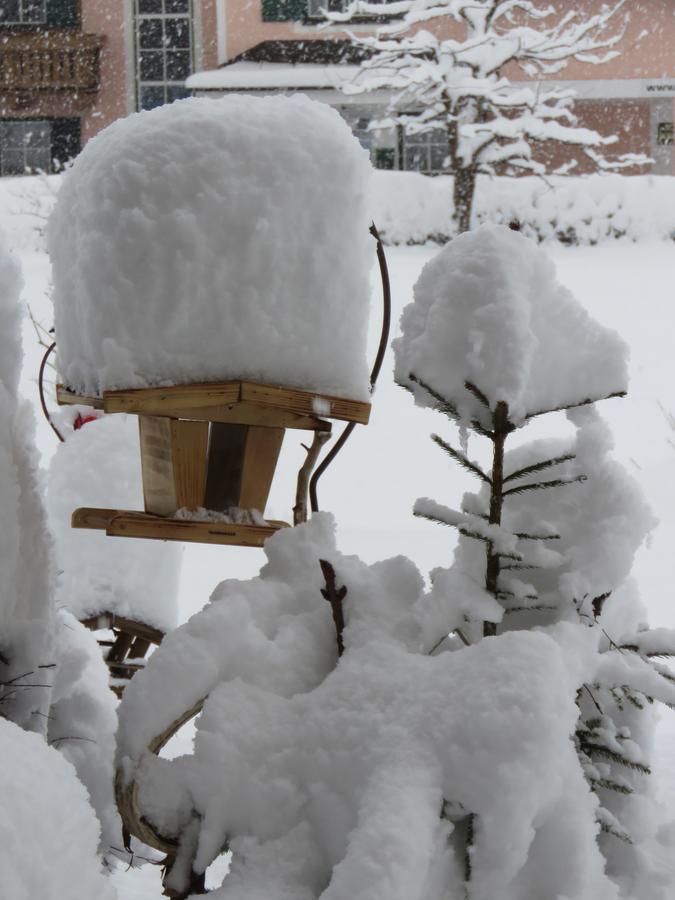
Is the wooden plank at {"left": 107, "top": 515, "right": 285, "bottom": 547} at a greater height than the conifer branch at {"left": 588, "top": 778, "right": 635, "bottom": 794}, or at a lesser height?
greater

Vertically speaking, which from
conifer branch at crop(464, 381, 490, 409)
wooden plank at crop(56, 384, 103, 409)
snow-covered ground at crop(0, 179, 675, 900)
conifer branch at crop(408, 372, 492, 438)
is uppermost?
conifer branch at crop(464, 381, 490, 409)

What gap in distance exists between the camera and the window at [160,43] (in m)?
8.93

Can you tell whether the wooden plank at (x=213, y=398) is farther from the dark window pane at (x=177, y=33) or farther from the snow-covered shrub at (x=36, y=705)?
the dark window pane at (x=177, y=33)

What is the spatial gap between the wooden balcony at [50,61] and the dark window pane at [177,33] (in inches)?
24.0

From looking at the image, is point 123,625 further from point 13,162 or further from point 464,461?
point 13,162

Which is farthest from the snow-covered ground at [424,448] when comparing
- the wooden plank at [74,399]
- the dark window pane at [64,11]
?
the dark window pane at [64,11]

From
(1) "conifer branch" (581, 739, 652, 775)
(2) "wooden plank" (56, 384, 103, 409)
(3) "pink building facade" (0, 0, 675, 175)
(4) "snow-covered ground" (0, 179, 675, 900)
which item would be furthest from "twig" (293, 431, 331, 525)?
(3) "pink building facade" (0, 0, 675, 175)

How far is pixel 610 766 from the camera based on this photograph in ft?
2.66

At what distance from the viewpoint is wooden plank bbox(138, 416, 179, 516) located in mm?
1134

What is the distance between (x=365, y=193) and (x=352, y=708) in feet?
1.81

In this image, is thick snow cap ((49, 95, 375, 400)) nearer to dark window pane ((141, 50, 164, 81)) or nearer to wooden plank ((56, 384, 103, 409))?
wooden plank ((56, 384, 103, 409))

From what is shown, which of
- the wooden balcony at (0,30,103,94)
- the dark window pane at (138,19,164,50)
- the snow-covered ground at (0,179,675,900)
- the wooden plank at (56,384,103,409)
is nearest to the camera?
the wooden plank at (56,384,103,409)

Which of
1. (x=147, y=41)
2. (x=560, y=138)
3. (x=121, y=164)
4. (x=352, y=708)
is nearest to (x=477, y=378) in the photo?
(x=352, y=708)

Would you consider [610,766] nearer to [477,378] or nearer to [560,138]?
[477,378]
